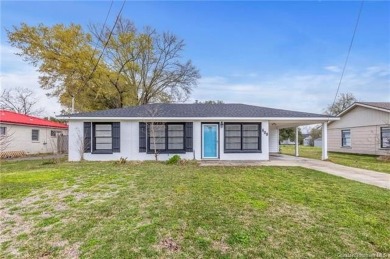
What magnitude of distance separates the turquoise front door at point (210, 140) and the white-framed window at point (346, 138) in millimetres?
13034

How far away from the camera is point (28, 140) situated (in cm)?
1823

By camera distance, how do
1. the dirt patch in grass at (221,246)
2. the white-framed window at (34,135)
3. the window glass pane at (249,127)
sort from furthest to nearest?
the white-framed window at (34,135) < the window glass pane at (249,127) < the dirt patch in grass at (221,246)

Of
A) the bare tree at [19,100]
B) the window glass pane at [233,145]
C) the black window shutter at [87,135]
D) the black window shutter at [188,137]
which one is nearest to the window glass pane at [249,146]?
the window glass pane at [233,145]

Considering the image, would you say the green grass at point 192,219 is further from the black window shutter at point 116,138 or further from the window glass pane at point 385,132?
the window glass pane at point 385,132

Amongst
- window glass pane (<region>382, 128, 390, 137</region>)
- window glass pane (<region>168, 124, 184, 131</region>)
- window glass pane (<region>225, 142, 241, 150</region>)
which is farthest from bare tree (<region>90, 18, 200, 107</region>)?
window glass pane (<region>382, 128, 390, 137</region>)

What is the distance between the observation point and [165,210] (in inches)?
183

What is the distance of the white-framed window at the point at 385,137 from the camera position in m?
15.9

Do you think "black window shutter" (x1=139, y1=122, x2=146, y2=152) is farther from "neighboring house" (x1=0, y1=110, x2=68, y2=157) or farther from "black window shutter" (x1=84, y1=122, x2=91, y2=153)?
"neighboring house" (x1=0, y1=110, x2=68, y2=157)

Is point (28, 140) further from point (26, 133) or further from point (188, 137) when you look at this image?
point (188, 137)

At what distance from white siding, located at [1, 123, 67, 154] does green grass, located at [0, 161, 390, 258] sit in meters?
12.2

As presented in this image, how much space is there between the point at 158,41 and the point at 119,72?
5.49 meters

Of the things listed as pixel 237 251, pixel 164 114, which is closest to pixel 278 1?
pixel 164 114

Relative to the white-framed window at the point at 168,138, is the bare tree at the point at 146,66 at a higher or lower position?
higher

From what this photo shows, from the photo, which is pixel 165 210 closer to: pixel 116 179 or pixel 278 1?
pixel 116 179
